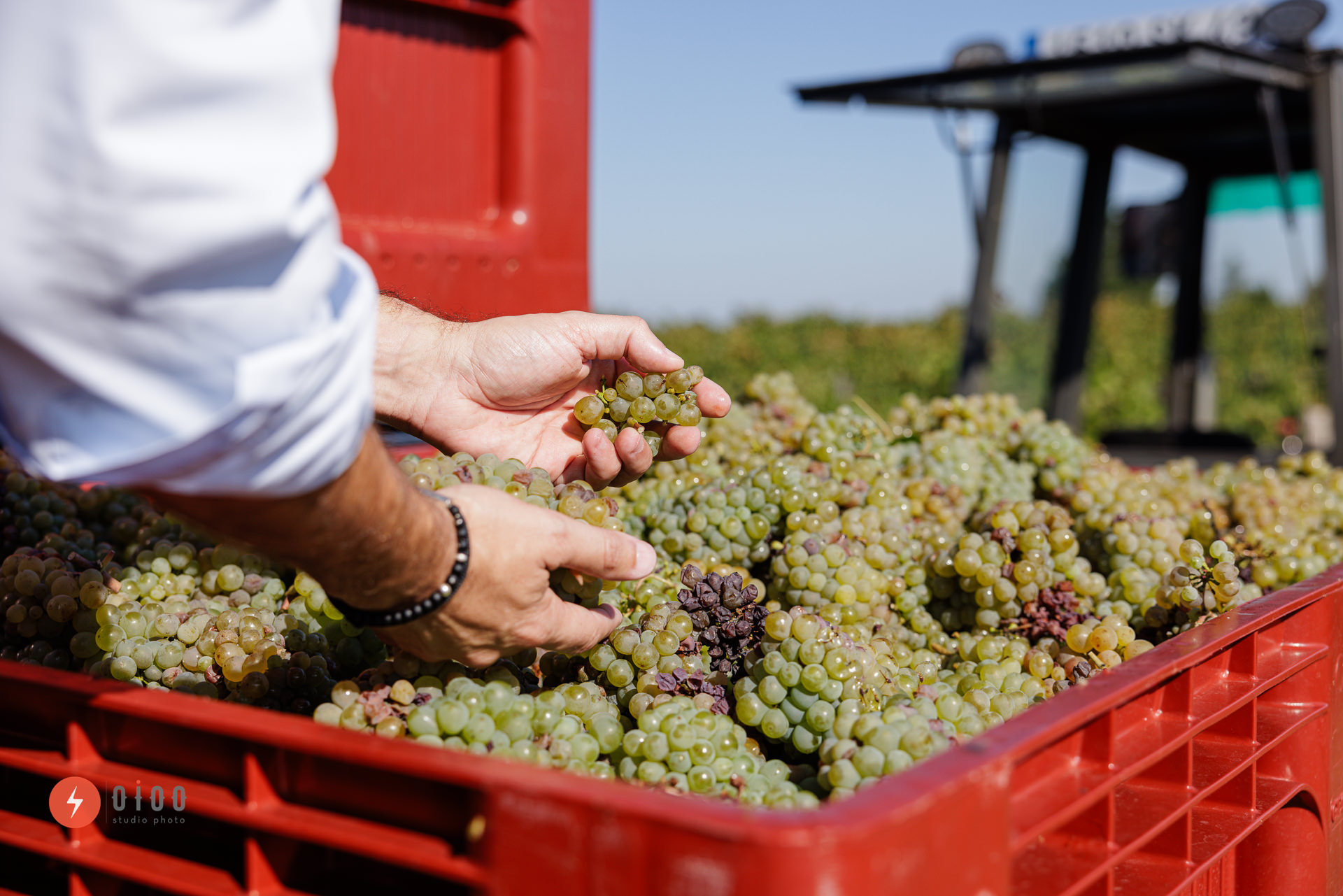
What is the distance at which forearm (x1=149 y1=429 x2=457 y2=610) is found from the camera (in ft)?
2.96

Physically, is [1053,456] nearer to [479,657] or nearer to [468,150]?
[479,657]

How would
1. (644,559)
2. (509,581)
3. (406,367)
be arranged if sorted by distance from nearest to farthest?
(509,581) → (644,559) → (406,367)

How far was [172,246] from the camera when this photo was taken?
2.38 ft

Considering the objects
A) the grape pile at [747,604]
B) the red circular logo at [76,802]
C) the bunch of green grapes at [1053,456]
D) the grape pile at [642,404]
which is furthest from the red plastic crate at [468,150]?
the red circular logo at [76,802]

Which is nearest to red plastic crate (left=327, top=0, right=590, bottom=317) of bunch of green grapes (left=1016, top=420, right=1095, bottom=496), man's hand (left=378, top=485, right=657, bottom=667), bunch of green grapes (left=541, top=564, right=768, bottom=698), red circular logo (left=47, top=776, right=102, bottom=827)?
bunch of green grapes (left=1016, top=420, right=1095, bottom=496)

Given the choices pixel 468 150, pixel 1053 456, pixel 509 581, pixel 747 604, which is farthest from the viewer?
pixel 468 150

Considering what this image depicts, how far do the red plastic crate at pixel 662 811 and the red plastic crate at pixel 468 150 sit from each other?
1.58 m

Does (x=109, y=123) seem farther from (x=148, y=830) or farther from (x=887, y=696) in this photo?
(x=887, y=696)

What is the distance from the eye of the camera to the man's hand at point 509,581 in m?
1.05

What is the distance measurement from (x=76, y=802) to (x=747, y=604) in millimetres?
766

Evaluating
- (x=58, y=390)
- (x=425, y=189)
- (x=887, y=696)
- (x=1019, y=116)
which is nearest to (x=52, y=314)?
(x=58, y=390)
